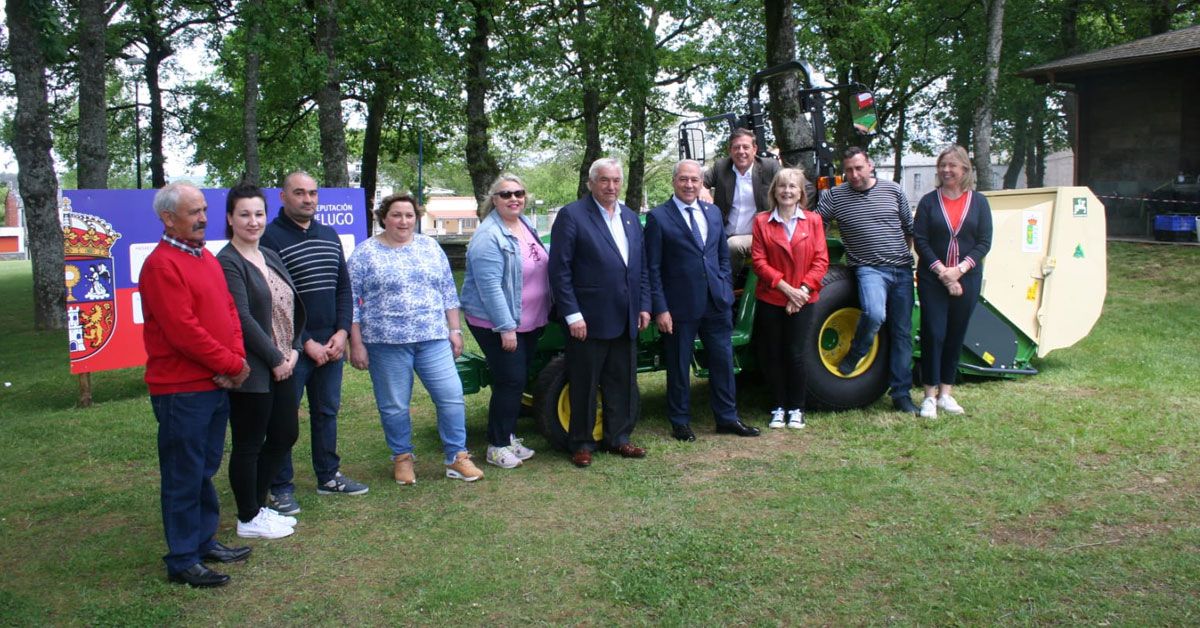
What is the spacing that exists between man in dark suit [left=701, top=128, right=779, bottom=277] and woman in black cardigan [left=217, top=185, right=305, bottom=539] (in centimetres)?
305

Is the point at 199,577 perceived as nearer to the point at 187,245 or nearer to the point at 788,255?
the point at 187,245

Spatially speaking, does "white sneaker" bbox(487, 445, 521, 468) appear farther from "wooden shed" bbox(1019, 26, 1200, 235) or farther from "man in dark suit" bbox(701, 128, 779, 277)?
"wooden shed" bbox(1019, 26, 1200, 235)

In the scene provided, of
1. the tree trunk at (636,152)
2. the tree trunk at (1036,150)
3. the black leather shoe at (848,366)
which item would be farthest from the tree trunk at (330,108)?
the tree trunk at (1036,150)

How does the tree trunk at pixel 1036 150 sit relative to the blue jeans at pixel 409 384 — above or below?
above

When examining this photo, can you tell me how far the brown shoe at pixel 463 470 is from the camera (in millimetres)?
5086

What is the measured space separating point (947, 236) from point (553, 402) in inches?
110

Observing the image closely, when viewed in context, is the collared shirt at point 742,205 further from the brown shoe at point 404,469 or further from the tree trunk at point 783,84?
the tree trunk at point 783,84

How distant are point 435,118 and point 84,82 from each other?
10.4 m

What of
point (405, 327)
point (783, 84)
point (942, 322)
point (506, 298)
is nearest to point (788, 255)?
point (942, 322)

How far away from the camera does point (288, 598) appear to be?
3645 millimetres

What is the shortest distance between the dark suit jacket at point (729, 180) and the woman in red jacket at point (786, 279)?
26 cm

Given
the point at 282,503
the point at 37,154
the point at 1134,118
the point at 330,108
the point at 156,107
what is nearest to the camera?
the point at 282,503

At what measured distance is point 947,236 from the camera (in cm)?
612

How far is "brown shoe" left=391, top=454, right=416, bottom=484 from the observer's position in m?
5.08
